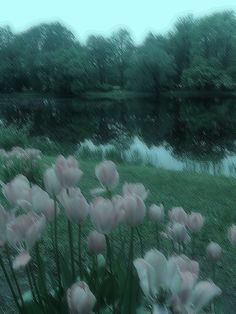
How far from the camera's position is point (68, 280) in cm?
181

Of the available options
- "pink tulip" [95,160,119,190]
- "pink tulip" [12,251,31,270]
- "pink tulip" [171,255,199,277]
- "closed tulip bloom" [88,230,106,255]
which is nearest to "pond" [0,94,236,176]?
"pink tulip" [95,160,119,190]

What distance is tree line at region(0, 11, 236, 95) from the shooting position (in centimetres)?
3709

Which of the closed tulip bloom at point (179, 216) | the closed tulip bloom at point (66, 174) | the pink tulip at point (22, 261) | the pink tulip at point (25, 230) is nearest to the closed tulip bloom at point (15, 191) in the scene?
the closed tulip bloom at point (66, 174)

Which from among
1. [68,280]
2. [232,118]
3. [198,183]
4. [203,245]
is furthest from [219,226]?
[232,118]

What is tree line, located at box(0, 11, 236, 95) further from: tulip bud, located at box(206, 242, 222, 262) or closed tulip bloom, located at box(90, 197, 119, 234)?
closed tulip bloom, located at box(90, 197, 119, 234)

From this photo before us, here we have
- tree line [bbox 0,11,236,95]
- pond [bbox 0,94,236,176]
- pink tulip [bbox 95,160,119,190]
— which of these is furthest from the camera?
tree line [bbox 0,11,236,95]

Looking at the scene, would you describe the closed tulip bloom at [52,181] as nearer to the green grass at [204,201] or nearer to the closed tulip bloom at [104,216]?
the closed tulip bloom at [104,216]

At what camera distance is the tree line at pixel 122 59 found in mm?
37094

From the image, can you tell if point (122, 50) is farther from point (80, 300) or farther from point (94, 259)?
→ point (80, 300)

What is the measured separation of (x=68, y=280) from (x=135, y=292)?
0.99 ft

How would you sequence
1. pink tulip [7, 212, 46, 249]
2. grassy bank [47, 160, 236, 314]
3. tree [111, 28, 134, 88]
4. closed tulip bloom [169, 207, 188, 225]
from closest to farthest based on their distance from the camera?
pink tulip [7, 212, 46, 249], closed tulip bloom [169, 207, 188, 225], grassy bank [47, 160, 236, 314], tree [111, 28, 134, 88]

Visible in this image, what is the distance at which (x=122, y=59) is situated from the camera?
4638cm

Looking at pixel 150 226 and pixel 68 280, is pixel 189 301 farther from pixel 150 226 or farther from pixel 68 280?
pixel 150 226

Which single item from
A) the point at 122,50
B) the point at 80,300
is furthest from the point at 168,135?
the point at 122,50
